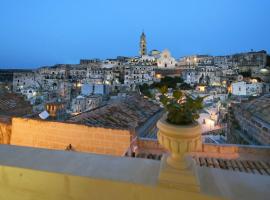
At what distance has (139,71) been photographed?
193ft

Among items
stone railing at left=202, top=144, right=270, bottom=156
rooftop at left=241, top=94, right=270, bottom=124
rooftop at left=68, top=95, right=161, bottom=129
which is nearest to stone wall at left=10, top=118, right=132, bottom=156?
rooftop at left=68, top=95, right=161, bottom=129

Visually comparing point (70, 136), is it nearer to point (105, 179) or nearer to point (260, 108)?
point (105, 179)

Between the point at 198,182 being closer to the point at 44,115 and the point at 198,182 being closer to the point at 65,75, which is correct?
the point at 44,115

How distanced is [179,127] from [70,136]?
488cm

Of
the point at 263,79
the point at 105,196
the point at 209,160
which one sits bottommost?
the point at 209,160

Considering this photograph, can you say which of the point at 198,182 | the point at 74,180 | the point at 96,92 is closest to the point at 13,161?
the point at 74,180

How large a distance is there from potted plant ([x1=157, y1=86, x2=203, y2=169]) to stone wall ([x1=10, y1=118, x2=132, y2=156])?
3871mm

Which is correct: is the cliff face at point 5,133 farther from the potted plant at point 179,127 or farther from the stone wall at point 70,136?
the potted plant at point 179,127

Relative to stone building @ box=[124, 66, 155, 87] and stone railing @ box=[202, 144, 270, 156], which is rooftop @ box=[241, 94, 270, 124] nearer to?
stone railing @ box=[202, 144, 270, 156]

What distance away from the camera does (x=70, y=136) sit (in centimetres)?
617

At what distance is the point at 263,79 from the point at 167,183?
54289mm

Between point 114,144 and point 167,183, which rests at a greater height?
point 167,183

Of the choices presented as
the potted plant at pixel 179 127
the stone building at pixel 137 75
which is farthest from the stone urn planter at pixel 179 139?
the stone building at pixel 137 75

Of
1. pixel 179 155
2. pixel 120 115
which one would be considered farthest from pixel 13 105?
pixel 179 155
